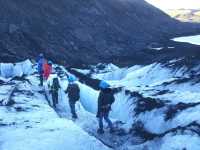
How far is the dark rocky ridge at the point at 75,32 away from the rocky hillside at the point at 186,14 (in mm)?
58367

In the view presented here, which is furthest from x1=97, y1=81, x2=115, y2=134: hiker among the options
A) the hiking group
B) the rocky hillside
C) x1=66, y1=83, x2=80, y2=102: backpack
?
the rocky hillside

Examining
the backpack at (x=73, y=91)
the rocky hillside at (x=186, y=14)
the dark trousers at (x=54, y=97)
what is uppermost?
the rocky hillside at (x=186, y=14)

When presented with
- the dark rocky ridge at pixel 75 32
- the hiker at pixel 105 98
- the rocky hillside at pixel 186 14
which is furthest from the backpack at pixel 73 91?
the rocky hillside at pixel 186 14

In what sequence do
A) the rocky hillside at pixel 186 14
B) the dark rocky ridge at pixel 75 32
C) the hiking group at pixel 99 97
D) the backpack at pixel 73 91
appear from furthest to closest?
the rocky hillside at pixel 186 14, the dark rocky ridge at pixel 75 32, the backpack at pixel 73 91, the hiking group at pixel 99 97

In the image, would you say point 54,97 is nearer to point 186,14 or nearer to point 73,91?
point 73,91

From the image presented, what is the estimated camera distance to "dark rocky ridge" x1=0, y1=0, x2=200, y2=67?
4031 cm

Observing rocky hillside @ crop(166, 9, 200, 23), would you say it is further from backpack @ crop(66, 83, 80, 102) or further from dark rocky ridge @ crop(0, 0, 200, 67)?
backpack @ crop(66, 83, 80, 102)

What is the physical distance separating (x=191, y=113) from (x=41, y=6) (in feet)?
122

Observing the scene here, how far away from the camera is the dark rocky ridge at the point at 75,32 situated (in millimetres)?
40312

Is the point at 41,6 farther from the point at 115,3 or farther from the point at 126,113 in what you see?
the point at 126,113

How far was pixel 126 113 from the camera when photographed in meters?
20.5

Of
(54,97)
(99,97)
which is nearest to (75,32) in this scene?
(54,97)

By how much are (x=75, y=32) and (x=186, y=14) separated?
94.5m

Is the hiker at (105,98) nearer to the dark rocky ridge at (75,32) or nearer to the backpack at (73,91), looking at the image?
the backpack at (73,91)
